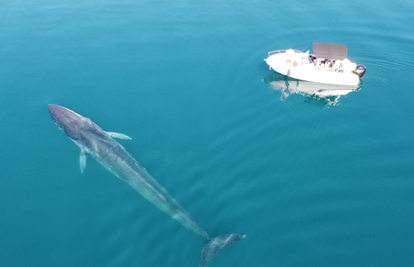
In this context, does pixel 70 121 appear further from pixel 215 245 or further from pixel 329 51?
pixel 329 51

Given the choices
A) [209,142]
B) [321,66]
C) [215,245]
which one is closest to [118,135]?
[209,142]

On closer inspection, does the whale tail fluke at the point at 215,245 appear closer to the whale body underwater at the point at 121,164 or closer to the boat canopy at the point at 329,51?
the whale body underwater at the point at 121,164

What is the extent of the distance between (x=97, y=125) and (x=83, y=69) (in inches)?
376

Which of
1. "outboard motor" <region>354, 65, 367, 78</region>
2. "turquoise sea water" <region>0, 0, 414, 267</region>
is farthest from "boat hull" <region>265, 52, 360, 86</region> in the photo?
"turquoise sea water" <region>0, 0, 414, 267</region>

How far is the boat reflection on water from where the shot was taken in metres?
27.3

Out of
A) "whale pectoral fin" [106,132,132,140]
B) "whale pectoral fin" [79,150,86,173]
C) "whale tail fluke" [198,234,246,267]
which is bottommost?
"whale tail fluke" [198,234,246,267]

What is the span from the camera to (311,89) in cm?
2859

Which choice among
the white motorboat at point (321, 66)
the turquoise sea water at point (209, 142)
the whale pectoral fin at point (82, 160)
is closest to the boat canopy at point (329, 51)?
the white motorboat at point (321, 66)

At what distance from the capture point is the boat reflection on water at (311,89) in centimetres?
2730

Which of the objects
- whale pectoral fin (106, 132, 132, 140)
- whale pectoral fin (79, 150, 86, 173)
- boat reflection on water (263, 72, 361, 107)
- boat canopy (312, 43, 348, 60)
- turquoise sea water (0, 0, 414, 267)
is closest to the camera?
turquoise sea water (0, 0, 414, 267)

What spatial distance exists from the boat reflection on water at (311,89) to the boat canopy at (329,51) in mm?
2950

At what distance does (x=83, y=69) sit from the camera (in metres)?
30.1

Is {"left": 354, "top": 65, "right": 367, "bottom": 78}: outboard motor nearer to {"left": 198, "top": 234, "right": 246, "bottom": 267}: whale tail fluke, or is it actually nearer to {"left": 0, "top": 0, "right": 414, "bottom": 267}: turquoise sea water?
{"left": 0, "top": 0, "right": 414, "bottom": 267}: turquoise sea water

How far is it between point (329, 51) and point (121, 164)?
22.4 meters
